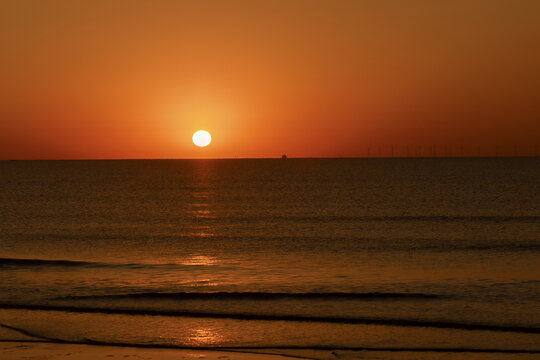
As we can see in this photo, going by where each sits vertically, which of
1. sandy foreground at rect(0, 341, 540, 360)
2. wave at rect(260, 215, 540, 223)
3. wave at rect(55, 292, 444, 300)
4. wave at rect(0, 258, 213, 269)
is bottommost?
sandy foreground at rect(0, 341, 540, 360)

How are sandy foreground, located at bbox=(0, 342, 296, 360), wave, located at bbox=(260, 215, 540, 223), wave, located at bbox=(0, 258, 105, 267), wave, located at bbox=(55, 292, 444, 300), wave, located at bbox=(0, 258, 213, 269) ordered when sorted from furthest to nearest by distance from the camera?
1. wave, located at bbox=(260, 215, 540, 223)
2. wave, located at bbox=(0, 258, 105, 267)
3. wave, located at bbox=(0, 258, 213, 269)
4. wave, located at bbox=(55, 292, 444, 300)
5. sandy foreground, located at bbox=(0, 342, 296, 360)

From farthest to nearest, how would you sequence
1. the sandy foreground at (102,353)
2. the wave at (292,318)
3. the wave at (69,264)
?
the wave at (69,264) → the wave at (292,318) → the sandy foreground at (102,353)

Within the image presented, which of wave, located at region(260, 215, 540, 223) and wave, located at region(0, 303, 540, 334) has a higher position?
wave, located at region(260, 215, 540, 223)

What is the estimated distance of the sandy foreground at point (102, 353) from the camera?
45.6 ft

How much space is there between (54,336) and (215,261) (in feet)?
55.4

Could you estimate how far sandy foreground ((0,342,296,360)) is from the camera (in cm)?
1391

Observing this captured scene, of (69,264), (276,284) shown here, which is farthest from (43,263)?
(276,284)

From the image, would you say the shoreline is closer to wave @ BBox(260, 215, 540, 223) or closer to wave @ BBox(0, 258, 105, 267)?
wave @ BBox(0, 258, 105, 267)

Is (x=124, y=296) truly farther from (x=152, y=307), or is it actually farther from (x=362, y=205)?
(x=362, y=205)

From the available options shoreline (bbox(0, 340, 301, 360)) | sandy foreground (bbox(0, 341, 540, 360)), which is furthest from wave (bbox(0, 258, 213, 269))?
sandy foreground (bbox(0, 341, 540, 360))

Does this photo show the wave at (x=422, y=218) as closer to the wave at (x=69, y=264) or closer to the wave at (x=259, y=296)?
the wave at (x=69, y=264)

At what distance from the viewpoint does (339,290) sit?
23641mm

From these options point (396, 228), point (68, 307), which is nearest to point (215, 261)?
point (68, 307)

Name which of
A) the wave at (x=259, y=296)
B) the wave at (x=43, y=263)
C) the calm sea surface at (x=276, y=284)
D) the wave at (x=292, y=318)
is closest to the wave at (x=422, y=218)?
Result: the calm sea surface at (x=276, y=284)
